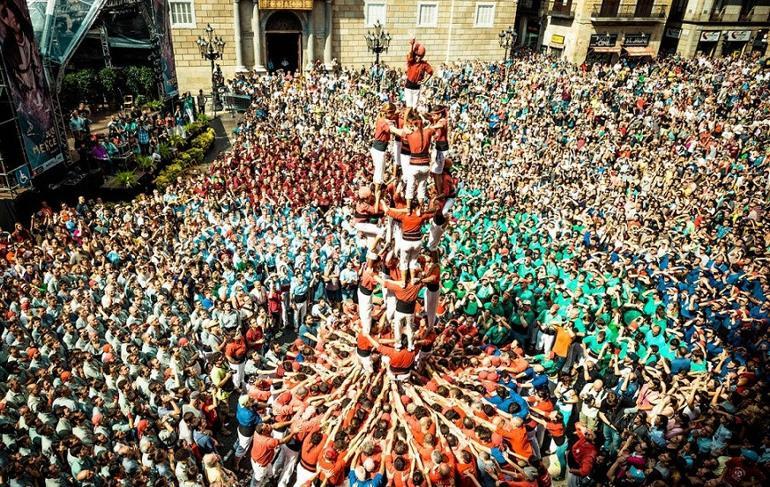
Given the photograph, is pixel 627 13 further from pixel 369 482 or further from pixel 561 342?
pixel 369 482

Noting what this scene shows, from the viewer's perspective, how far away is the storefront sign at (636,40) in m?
38.9

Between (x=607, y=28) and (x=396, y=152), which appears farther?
(x=607, y=28)

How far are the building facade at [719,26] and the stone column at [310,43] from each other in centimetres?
2731

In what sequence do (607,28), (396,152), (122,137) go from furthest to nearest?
(607,28) < (122,137) < (396,152)

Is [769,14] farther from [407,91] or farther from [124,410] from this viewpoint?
[124,410]

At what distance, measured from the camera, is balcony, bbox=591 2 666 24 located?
3722 centimetres

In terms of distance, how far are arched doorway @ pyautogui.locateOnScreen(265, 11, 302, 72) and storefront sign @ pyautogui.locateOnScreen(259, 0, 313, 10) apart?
1.09 m

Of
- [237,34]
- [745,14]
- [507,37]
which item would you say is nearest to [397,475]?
[507,37]

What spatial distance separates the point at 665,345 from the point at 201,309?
9388 mm

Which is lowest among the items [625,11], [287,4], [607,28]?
[607,28]

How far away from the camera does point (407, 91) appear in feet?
24.6

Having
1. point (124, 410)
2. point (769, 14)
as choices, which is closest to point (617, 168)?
point (124, 410)

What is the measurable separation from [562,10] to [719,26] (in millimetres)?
11309

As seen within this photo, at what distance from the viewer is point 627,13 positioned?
124ft
